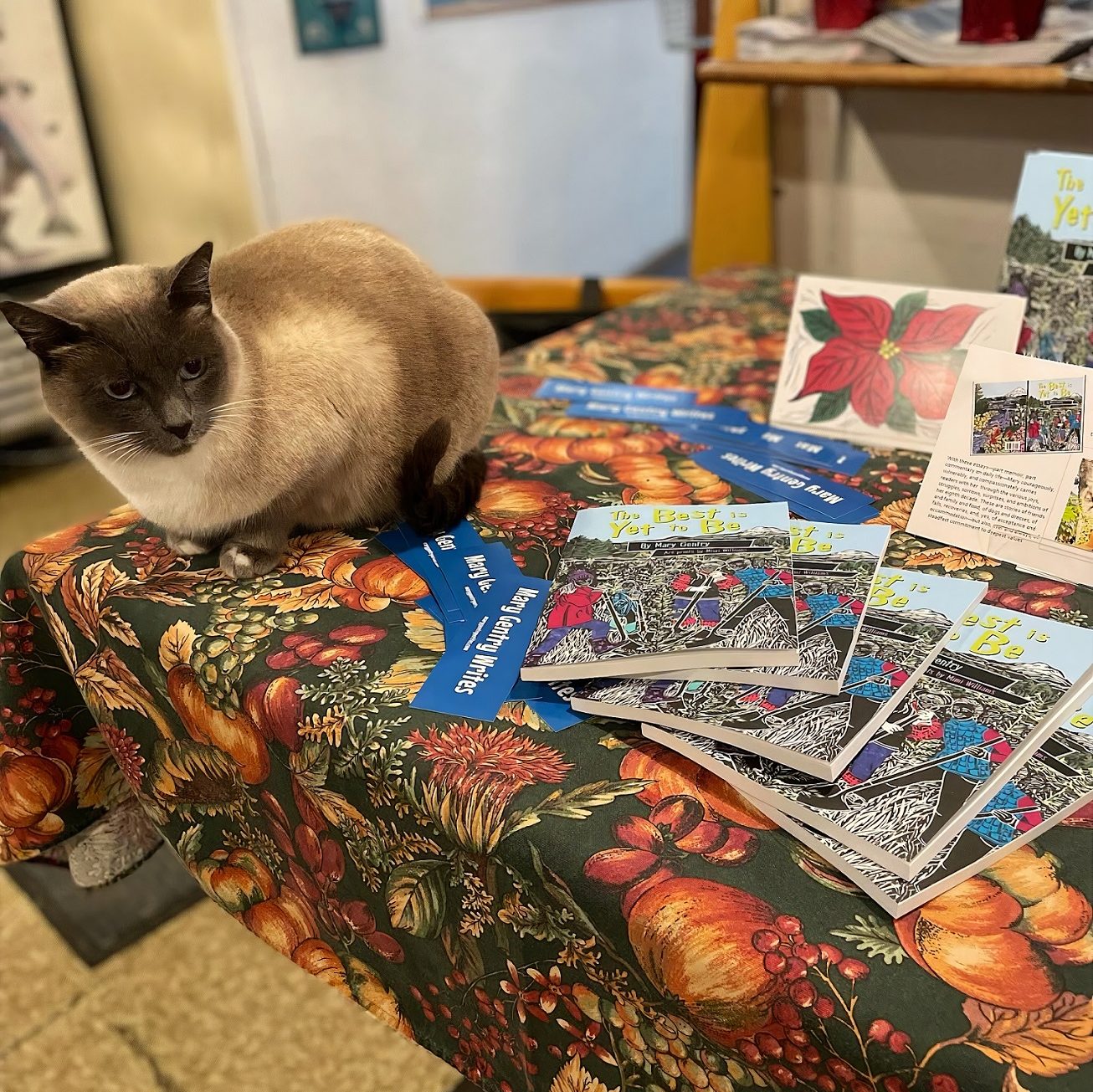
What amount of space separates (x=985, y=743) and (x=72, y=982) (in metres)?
1.28

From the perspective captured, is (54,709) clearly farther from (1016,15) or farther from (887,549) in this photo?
(1016,15)

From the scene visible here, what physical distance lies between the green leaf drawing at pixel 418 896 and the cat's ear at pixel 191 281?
49 centimetres

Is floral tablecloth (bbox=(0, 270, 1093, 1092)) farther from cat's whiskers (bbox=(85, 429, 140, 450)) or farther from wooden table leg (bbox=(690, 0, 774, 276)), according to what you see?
wooden table leg (bbox=(690, 0, 774, 276))

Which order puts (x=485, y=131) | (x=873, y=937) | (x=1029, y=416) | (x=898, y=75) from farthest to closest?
(x=485, y=131) < (x=898, y=75) < (x=1029, y=416) < (x=873, y=937)

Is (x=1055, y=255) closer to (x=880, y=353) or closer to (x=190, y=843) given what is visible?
(x=880, y=353)

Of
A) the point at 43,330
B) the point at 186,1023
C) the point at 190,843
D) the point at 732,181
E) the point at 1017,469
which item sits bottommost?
the point at 186,1023

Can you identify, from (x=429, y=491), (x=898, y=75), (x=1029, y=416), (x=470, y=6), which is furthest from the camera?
(x=470, y=6)

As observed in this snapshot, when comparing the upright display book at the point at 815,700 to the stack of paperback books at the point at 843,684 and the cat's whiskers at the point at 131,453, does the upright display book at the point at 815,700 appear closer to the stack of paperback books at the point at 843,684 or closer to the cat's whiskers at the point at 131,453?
the stack of paperback books at the point at 843,684

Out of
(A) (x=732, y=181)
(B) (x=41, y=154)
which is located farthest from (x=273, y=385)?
(B) (x=41, y=154)

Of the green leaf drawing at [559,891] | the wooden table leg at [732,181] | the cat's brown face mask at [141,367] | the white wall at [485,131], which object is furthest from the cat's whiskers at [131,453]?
the white wall at [485,131]

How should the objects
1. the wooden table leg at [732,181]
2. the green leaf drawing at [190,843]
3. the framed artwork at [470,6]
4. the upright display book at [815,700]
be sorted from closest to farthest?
1. the upright display book at [815,700]
2. the green leaf drawing at [190,843]
3. the wooden table leg at [732,181]
4. the framed artwork at [470,6]

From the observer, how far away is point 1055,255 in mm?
1071

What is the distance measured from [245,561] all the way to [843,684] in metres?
0.55

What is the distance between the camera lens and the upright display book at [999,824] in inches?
22.5
